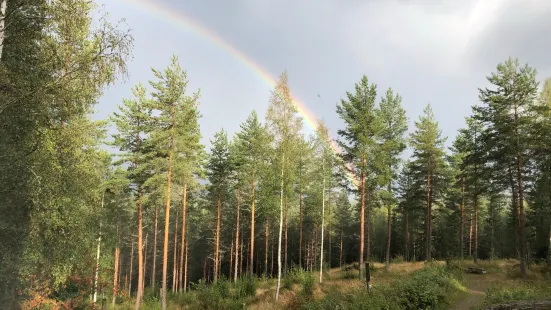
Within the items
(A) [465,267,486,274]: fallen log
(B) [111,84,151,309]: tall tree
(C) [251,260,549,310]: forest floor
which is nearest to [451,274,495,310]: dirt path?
(C) [251,260,549,310]: forest floor

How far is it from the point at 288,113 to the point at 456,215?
103ft

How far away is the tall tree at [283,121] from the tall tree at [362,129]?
187 inches

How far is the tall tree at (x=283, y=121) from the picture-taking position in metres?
21.5

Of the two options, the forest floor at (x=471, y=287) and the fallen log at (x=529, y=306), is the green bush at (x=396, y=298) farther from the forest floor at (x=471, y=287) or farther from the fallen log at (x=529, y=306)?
the fallen log at (x=529, y=306)

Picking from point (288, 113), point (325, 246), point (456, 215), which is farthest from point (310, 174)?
point (325, 246)

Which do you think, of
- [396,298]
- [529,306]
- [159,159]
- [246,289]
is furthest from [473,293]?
[159,159]

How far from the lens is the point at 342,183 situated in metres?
26.1

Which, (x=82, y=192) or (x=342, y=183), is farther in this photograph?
(x=342, y=183)

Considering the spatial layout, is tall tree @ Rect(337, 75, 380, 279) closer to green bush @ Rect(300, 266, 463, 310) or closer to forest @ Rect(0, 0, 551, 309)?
forest @ Rect(0, 0, 551, 309)

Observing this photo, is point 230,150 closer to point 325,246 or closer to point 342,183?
point 342,183

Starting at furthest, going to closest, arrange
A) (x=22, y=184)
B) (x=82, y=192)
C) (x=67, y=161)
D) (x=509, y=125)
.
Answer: (x=509, y=125)
(x=82, y=192)
(x=67, y=161)
(x=22, y=184)

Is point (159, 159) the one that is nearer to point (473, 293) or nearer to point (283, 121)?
point (283, 121)

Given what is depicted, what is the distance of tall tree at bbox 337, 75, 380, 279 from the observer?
23797 mm

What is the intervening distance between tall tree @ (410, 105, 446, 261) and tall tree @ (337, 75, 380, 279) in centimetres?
1135
